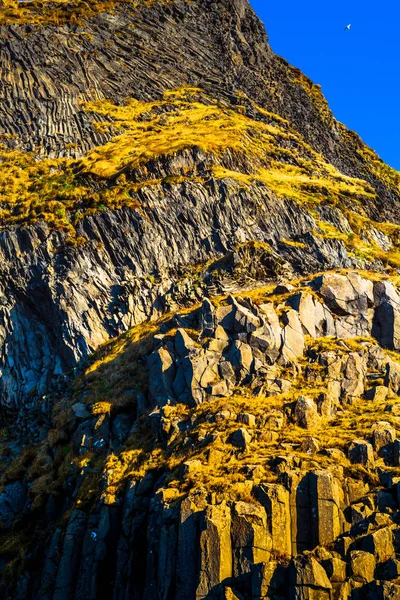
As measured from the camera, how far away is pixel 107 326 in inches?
1558

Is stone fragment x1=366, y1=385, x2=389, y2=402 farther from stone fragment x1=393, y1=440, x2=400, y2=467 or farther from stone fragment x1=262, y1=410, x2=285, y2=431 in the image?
stone fragment x1=393, y1=440, x2=400, y2=467

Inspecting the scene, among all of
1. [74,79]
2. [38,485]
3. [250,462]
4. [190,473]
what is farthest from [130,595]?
[74,79]

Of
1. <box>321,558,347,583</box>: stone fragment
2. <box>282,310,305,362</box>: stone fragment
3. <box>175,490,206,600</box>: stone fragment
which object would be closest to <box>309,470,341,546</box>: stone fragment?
<box>321,558,347,583</box>: stone fragment

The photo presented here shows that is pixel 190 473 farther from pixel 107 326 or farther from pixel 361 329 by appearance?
pixel 107 326

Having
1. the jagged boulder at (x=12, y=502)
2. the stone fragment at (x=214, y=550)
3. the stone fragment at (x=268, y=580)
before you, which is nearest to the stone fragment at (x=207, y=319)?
the stone fragment at (x=214, y=550)

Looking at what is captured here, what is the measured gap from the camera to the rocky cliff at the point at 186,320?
66.2ft

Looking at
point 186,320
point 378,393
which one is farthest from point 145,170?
point 378,393

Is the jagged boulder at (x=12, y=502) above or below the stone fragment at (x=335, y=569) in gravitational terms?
above

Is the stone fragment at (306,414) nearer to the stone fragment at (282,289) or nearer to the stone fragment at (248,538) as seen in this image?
the stone fragment at (248,538)

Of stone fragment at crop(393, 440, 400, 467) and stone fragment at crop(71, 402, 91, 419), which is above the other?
stone fragment at crop(71, 402, 91, 419)

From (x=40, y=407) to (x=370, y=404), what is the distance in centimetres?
2044

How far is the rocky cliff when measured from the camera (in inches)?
795

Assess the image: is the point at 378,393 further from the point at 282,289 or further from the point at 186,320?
the point at 186,320

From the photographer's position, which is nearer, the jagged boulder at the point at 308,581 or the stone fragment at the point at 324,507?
the jagged boulder at the point at 308,581
